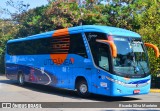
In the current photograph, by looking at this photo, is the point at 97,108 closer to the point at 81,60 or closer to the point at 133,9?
the point at 81,60

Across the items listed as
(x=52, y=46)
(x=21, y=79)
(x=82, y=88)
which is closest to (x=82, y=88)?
(x=82, y=88)

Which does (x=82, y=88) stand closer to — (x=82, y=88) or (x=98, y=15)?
(x=82, y=88)

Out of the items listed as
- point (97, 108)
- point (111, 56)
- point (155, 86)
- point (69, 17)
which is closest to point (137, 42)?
point (111, 56)

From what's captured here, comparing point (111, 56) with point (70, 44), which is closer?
point (111, 56)

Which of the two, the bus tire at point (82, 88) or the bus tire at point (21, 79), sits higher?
the bus tire at point (21, 79)

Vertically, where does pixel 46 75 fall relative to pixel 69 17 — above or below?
below

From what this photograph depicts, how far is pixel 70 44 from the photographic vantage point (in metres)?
15.9

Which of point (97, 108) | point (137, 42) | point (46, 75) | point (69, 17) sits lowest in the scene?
point (97, 108)

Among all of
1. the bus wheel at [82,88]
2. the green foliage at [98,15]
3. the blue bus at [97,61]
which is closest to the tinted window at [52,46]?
the blue bus at [97,61]

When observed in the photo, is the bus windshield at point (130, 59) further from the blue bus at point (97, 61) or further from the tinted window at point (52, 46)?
the tinted window at point (52, 46)

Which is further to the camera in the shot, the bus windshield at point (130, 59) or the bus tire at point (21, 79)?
the bus tire at point (21, 79)

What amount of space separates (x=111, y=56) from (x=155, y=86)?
8225 mm

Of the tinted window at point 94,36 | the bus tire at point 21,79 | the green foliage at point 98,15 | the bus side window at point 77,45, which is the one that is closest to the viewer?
the tinted window at point 94,36

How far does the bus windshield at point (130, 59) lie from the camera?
44.2 ft
